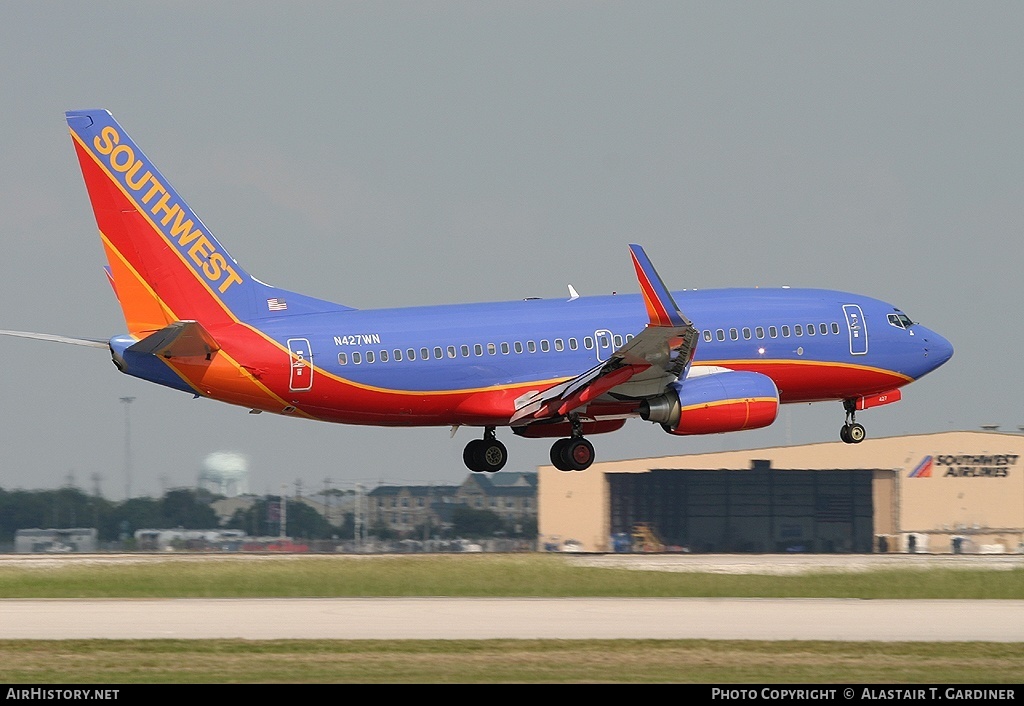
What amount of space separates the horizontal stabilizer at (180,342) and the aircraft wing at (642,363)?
9.97 m

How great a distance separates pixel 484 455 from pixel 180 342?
1209 centimetres

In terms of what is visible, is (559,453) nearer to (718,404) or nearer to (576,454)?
(576,454)

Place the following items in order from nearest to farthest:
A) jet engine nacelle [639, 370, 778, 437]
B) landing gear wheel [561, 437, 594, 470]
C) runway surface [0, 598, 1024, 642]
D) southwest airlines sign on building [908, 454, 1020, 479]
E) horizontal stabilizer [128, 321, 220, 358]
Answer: runway surface [0, 598, 1024, 642], horizontal stabilizer [128, 321, 220, 358], jet engine nacelle [639, 370, 778, 437], landing gear wheel [561, 437, 594, 470], southwest airlines sign on building [908, 454, 1020, 479]

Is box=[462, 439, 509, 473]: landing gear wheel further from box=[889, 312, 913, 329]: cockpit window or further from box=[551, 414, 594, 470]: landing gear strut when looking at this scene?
box=[889, 312, 913, 329]: cockpit window

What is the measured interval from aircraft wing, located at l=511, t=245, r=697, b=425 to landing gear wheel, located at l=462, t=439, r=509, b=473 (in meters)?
2.75

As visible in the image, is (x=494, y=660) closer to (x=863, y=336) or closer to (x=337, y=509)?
(x=863, y=336)

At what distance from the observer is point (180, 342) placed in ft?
156

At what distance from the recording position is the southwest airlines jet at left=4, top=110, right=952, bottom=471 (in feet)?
161

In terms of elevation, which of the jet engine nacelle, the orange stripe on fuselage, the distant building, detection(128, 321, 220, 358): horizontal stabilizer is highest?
detection(128, 321, 220, 358): horizontal stabilizer

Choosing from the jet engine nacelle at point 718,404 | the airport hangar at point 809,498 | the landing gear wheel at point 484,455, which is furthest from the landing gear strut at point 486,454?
the airport hangar at point 809,498

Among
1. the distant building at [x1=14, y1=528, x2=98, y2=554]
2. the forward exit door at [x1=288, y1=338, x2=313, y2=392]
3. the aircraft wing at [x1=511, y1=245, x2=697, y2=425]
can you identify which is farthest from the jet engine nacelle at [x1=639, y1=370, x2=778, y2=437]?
the distant building at [x1=14, y1=528, x2=98, y2=554]

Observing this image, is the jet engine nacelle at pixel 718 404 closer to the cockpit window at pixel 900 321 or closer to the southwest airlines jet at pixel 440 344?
the southwest airlines jet at pixel 440 344

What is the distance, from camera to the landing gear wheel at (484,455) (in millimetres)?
55312

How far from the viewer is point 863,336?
55125 millimetres
